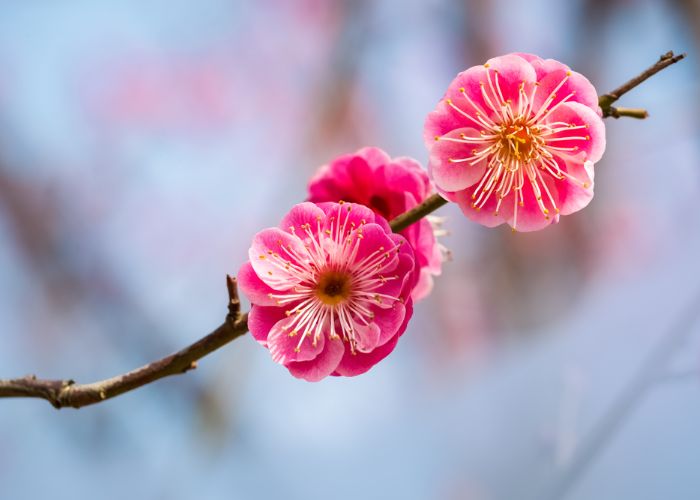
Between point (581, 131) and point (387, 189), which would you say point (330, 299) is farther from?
point (581, 131)

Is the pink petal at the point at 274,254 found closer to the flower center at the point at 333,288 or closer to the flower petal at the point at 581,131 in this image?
the flower center at the point at 333,288

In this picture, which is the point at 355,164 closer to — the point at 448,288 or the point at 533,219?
the point at 533,219

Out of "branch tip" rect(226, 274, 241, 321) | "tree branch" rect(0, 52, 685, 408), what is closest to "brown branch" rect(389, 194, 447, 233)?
"tree branch" rect(0, 52, 685, 408)

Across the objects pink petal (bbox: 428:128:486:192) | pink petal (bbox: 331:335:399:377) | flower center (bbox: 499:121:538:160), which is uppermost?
flower center (bbox: 499:121:538:160)

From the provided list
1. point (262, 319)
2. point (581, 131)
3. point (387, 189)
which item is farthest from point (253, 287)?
point (581, 131)

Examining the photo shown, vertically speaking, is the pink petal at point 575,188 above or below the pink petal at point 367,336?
above

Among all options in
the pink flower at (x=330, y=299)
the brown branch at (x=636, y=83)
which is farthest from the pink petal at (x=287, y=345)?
the brown branch at (x=636, y=83)

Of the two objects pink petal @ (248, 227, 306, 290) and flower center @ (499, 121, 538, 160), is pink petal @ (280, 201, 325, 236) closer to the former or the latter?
pink petal @ (248, 227, 306, 290)
